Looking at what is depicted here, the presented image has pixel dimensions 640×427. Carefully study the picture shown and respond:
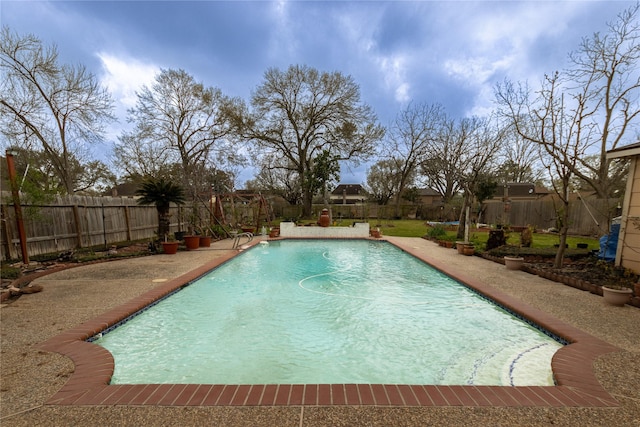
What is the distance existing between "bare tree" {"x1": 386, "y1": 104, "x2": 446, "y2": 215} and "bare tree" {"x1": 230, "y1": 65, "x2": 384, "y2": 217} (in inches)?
78.7

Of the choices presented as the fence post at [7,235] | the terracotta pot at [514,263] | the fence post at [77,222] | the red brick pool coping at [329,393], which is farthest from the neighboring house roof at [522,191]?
the fence post at [7,235]

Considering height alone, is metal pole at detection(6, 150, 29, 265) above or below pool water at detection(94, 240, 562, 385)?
above

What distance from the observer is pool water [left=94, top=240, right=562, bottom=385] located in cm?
297

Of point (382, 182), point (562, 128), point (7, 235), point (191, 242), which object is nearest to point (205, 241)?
point (191, 242)

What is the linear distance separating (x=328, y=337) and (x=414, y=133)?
2566 cm

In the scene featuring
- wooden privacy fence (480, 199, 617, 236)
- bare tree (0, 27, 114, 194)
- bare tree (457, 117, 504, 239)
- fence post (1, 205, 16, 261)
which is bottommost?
wooden privacy fence (480, 199, 617, 236)

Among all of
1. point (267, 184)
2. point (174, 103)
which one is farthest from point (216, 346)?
point (267, 184)

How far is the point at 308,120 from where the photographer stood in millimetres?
24719

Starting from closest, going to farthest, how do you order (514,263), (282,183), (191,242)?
(514,263), (191,242), (282,183)

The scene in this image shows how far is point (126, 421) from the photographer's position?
1.97 m

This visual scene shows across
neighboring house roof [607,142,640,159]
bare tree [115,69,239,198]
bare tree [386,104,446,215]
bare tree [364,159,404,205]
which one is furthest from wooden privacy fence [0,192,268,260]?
bare tree [364,159,404,205]

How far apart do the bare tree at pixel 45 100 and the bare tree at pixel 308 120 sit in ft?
31.6

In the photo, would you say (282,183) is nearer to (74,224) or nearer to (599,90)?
(74,224)

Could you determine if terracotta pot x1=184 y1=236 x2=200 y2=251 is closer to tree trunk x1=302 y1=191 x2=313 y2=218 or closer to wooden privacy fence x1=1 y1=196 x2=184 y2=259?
wooden privacy fence x1=1 y1=196 x2=184 y2=259
